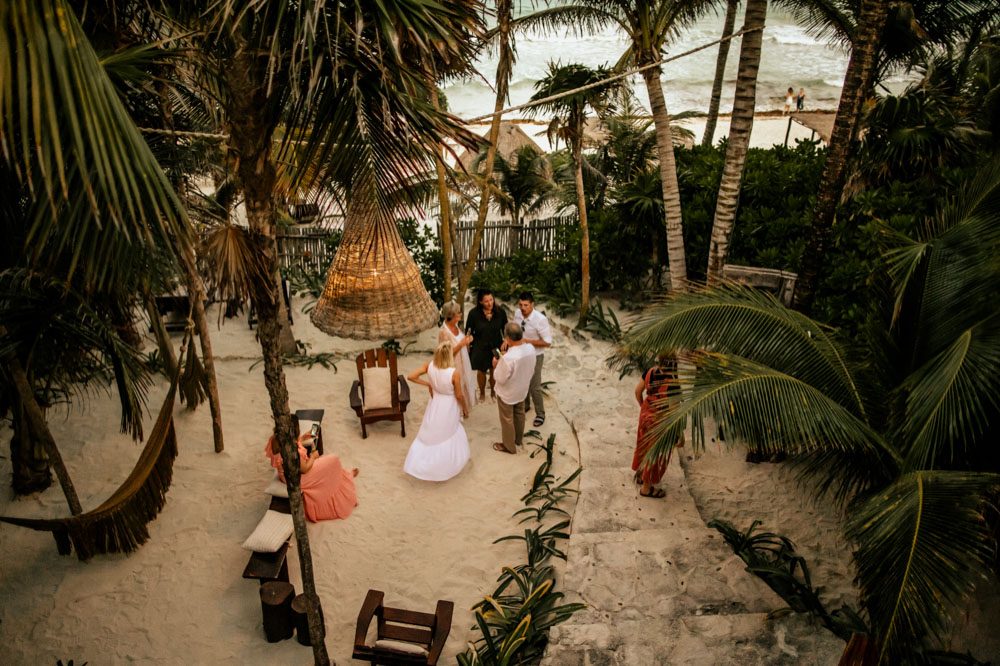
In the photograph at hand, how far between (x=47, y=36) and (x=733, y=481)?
675cm

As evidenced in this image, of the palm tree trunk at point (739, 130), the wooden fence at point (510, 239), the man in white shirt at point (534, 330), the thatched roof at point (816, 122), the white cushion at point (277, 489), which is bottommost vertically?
the white cushion at point (277, 489)

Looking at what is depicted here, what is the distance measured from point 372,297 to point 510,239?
7.21m

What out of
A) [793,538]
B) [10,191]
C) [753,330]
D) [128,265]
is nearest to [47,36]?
[128,265]

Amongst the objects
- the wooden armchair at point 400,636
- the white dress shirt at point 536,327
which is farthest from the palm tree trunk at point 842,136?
the wooden armchair at point 400,636

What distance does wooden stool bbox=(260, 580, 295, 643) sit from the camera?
5.05m

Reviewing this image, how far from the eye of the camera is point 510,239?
1378cm

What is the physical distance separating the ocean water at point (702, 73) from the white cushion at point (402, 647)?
29.4m

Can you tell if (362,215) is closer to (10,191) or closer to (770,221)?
(10,191)

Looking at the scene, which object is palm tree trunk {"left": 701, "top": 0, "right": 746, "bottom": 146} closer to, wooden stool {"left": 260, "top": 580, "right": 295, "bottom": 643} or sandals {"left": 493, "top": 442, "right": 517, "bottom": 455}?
sandals {"left": 493, "top": 442, "right": 517, "bottom": 455}

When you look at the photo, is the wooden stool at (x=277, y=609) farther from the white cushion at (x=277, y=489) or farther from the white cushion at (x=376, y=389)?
the white cushion at (x=376, y=389)

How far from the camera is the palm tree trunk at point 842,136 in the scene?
5.45 meters

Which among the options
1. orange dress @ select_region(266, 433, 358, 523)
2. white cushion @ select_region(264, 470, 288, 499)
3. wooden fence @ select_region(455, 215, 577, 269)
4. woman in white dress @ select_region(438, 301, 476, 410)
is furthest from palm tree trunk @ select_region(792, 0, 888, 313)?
wooden fence @ select_region(455, 215, 577, 269)

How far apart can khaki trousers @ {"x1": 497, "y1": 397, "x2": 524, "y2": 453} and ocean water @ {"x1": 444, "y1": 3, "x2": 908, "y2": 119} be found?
26.3 m

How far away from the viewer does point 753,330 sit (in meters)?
4.85
